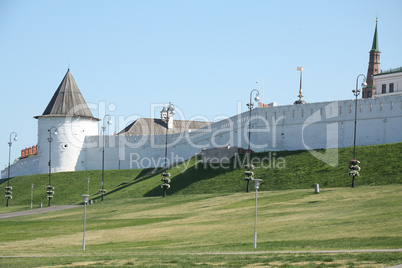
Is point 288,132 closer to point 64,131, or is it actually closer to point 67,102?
point 64,131

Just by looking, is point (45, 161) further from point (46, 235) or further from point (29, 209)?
point (46, 235)

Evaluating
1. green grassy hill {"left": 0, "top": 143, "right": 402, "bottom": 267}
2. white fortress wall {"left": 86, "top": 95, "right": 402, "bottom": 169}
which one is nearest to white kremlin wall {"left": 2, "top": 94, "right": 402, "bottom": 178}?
white fortress wall {"left": 86, "top": 95, "right": 402, "bottom": 169}

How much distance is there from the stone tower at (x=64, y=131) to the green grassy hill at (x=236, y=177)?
527 cm

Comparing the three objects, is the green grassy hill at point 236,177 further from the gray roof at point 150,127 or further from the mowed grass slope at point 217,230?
the gray roof at point 150,127

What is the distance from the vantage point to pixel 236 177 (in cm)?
6112

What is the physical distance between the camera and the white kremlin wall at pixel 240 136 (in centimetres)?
Result: 6166

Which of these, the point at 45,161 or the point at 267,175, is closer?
the point at 267,175

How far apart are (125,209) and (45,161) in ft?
121

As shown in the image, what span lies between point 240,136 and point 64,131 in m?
26.9

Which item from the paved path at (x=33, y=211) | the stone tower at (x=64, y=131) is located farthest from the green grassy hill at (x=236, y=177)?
A: the stone tower at (x=64, y=131)

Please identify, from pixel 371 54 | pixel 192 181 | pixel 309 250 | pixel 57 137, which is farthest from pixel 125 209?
pixel 371 54

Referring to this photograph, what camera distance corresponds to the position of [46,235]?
41781 millimetres

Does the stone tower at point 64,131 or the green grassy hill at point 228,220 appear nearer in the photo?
the green grassy hill at point 228,220

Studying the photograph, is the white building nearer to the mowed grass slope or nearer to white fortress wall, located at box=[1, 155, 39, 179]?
the mowed grass slope
